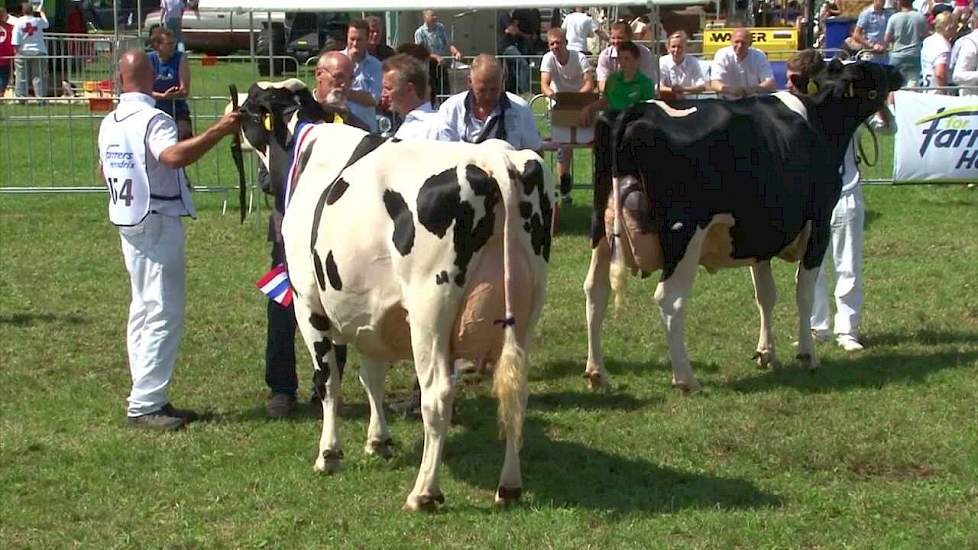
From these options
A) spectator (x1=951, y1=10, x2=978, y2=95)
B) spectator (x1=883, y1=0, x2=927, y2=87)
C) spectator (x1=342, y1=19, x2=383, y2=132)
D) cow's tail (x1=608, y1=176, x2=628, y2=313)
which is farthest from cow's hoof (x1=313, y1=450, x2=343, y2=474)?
spectator (x1=883, y1=0, x2=927, y2=87)

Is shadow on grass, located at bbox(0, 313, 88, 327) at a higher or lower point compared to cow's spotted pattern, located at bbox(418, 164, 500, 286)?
lower

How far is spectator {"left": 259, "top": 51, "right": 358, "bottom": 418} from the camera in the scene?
8.51m

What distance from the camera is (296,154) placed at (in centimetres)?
784

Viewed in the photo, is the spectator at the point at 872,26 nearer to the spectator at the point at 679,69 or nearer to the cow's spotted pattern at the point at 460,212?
the spectator at the point at 679,69

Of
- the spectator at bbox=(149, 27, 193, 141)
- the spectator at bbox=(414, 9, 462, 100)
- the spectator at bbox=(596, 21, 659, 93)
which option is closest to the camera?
the spectator at bbox=(596, 21, 659, 93)

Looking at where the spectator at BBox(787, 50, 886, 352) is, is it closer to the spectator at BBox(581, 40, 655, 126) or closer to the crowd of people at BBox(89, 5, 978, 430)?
the crowd of people at BBox(89, 5, 978, 430)

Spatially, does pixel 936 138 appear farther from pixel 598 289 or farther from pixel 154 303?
pixel 154 303

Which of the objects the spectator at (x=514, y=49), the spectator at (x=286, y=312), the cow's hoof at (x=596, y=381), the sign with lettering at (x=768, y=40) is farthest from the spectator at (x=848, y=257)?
the sign with lettering at (x=768, y=40)

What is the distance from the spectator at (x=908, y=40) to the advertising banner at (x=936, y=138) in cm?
767

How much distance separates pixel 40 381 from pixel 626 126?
417 cm

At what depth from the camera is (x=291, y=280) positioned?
7.54 meters

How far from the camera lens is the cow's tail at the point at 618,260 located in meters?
8.92

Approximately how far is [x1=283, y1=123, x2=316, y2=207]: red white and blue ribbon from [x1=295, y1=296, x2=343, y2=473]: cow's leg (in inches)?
24.9

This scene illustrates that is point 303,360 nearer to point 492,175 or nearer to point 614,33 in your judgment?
point 492,175
